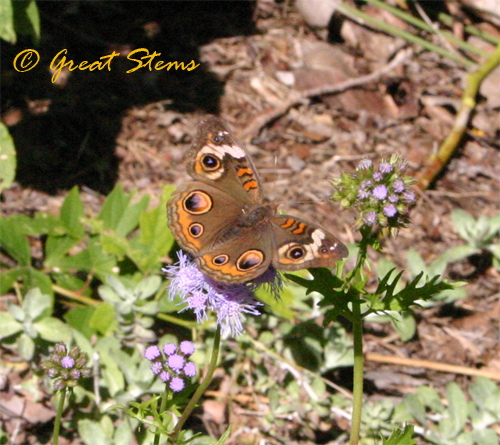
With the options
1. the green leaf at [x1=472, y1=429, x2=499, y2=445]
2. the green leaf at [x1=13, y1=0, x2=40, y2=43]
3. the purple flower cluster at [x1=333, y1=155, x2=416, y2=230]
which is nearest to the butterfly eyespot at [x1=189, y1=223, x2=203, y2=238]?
the purple flower cluster at [x1=333, y1=155, x2=416, y2=230]

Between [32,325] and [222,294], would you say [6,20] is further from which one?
[222,294]

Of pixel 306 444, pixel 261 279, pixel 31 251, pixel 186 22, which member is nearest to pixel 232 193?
pixel 261 279

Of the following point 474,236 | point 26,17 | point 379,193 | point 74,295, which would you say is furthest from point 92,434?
point 474,236

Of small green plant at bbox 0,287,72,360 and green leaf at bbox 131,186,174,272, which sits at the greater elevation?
green leaf at bbox 131,186,174,272

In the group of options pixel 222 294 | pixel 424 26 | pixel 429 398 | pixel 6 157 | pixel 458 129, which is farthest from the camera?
pixel 424 26

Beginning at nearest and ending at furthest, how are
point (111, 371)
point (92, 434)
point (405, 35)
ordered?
point (92, 434) → point (111, 371) → point (405, 35)

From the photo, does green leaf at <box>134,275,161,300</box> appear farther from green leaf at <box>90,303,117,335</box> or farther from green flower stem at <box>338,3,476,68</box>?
green flower stem at <box>338,3,476,68</box>

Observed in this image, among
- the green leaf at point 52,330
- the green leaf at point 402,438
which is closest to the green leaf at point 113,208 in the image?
the green leaf at point 52,330
